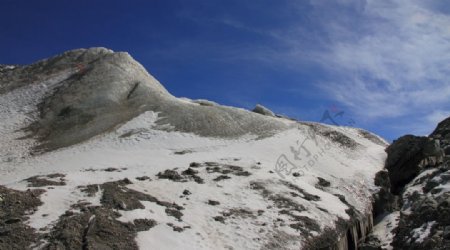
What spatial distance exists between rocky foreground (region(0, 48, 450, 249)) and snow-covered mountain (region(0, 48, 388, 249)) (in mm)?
105

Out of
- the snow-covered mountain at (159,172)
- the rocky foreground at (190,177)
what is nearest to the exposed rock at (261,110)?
the snow-covered mountain at (159,172)

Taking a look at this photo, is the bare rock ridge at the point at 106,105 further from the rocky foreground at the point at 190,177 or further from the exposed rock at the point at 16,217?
the exposed rock at the point at 16,217

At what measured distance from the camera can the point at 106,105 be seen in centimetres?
5594

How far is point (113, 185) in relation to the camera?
2745cm

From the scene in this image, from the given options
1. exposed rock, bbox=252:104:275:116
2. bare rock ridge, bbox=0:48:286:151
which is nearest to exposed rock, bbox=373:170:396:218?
bare rock ridge, bbox=0:48:286:151

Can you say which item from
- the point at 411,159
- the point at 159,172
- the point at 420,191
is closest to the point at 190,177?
the point at 159,172

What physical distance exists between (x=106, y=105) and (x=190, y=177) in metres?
27.4

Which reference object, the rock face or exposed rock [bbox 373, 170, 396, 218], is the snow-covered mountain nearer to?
exposed rock [bbox 373, 170, 396, 218]

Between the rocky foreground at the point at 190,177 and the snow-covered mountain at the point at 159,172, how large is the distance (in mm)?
105

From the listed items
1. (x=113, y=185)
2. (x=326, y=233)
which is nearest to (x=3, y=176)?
(x=113, y=185)

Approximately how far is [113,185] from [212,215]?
6.24 m

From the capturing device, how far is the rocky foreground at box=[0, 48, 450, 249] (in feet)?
72.7

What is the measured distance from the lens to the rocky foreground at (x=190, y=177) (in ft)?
72.7

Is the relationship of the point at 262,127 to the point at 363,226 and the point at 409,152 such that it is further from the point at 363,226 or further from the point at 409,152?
the point at 363,226
